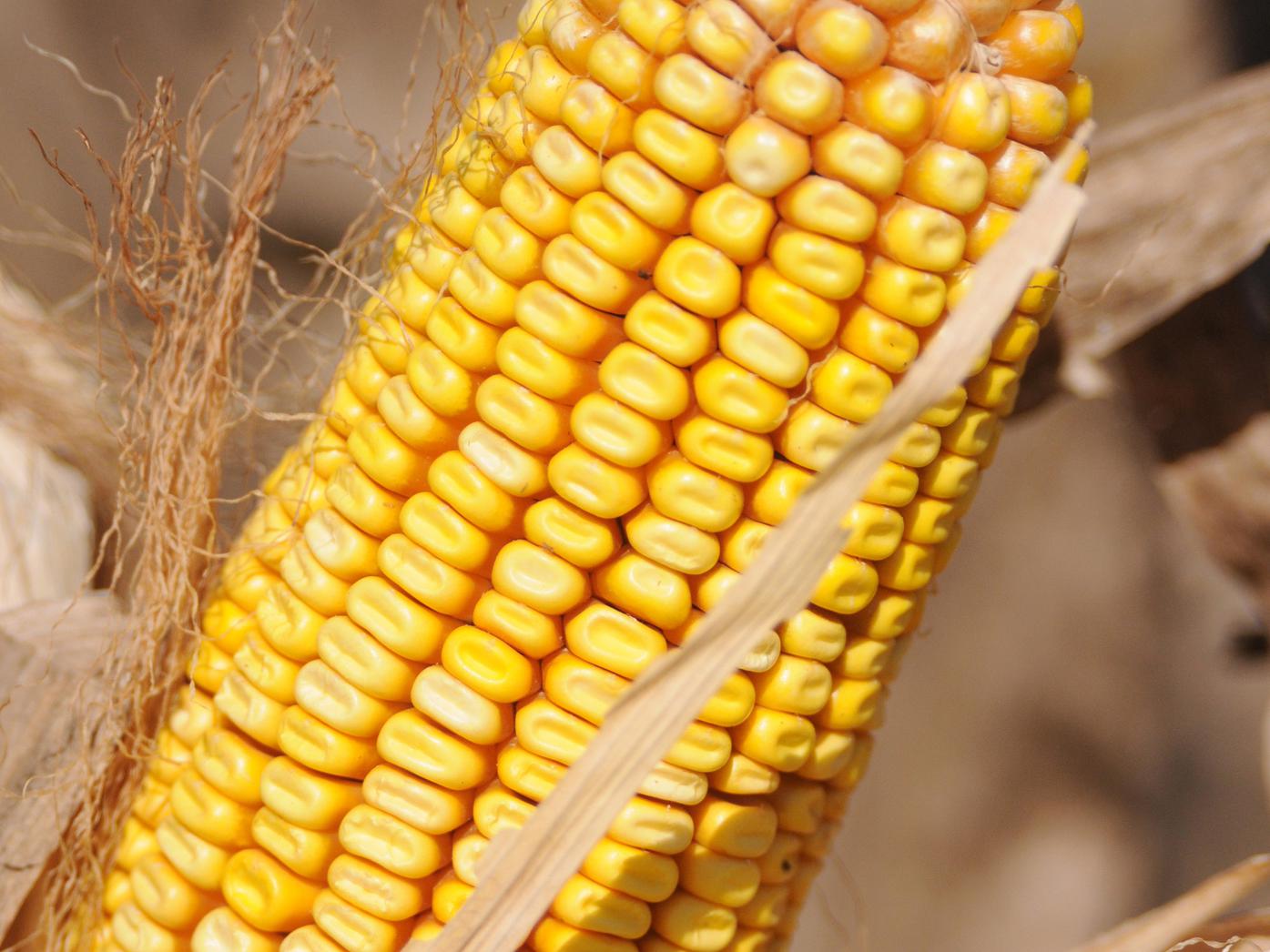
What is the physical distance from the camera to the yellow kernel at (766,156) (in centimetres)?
52

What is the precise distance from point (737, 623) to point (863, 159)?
23 cm

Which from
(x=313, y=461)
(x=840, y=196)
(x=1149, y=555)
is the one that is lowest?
(x=313, y=461)

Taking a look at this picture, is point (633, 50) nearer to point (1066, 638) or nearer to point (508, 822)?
point (508, 822)

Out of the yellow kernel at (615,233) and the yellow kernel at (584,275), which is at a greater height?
the yellow kernel at (615,233)

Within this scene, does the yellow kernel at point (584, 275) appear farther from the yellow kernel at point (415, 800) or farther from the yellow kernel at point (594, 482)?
the yellow kernel at point (415, 800)

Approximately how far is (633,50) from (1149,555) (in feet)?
6.10

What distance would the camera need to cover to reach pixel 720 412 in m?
0.55

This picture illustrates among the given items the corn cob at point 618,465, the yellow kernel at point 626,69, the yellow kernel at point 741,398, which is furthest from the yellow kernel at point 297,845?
the yellow kernel at point 626,69

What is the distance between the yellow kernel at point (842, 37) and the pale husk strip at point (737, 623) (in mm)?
103

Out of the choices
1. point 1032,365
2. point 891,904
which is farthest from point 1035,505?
point 1032,365

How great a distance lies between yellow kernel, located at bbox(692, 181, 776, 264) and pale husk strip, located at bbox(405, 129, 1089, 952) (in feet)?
0.32

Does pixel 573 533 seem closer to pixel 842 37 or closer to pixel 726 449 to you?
pixel 726 449

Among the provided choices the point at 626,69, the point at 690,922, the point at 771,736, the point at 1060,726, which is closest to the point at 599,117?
the point at 626,69

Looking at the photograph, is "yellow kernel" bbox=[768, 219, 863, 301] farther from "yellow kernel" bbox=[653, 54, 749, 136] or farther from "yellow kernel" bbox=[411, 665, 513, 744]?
"yellow kernel" bbox=[411, 665, 513, 744]
